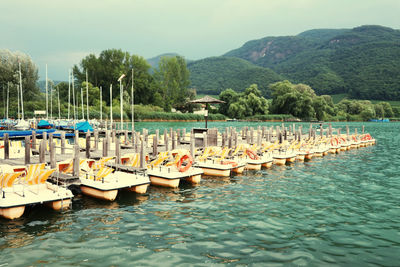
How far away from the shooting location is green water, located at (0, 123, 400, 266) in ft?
28.5

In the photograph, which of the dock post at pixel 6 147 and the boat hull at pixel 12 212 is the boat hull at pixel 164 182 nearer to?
the boat hull at pixel 12 212

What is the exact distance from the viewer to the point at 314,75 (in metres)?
197

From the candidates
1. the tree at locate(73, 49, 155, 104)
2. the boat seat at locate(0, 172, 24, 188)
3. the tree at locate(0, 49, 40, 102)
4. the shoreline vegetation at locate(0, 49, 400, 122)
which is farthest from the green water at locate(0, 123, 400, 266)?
the tree at locate(73, 49, 155, 104)

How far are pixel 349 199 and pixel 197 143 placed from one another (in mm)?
13091

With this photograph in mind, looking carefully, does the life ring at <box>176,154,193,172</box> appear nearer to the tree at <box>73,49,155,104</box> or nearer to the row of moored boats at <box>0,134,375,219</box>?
the row of moored boats at <box>0,134,375,219</box>

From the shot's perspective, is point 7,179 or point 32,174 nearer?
point 7,179

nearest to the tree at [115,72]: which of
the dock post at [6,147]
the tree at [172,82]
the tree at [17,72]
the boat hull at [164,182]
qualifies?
the tree at [172,82]

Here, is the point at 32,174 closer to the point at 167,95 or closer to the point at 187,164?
the point at 187,164

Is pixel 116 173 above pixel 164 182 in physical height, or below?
above

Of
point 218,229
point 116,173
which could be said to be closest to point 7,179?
point 116,173

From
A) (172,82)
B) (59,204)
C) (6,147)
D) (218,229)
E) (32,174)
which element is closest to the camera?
(218,229)

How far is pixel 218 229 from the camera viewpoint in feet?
34.9

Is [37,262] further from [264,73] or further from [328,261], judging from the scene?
[264,73]

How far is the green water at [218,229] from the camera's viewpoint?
8.68m
